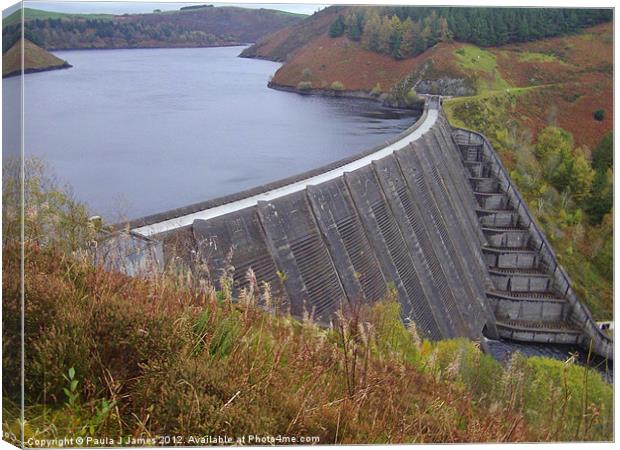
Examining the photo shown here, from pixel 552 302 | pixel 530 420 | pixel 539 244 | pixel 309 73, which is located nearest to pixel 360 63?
pixel 309 73

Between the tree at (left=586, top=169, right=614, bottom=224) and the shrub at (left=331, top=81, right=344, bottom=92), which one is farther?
the shrub at (left=331, top=81, right=344, bottom=92)

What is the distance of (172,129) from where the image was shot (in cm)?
3191

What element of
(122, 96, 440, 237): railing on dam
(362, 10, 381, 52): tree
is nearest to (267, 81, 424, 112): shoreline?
(362, 10, 381, 52): tree

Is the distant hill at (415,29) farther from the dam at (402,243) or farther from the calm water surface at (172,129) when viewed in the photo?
the dam at (402,243)

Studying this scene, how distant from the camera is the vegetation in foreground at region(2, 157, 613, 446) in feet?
17.6

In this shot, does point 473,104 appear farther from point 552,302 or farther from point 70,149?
point 70,149

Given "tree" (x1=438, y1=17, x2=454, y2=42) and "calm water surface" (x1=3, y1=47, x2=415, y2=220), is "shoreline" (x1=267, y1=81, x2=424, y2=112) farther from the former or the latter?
"tree" (x1=438, y1=17, x2=454, y2=42)

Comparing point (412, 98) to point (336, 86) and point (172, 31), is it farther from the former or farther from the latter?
point (172, 31)

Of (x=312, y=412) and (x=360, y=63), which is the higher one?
(x=360, y=63)

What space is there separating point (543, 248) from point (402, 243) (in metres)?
11.6

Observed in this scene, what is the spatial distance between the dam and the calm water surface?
5.68 metres

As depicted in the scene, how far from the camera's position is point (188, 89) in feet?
109

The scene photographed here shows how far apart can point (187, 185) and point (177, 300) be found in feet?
65.1

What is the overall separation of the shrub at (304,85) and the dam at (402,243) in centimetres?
804
